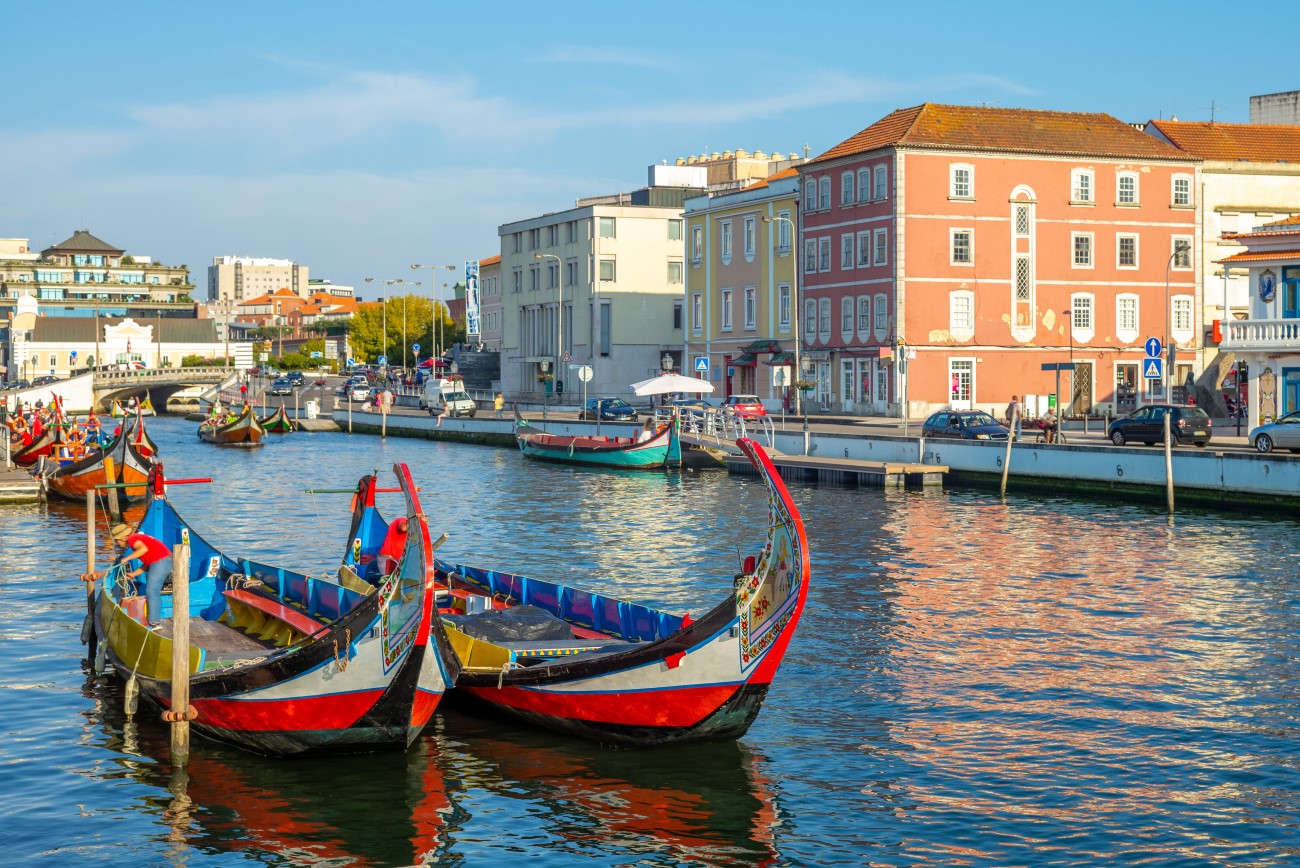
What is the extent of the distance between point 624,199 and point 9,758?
101 metres

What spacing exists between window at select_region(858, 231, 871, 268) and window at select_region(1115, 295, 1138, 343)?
12045 millimetres

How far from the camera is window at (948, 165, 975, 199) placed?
227ft

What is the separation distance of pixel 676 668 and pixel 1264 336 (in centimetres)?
3704

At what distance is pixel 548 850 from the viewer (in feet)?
46.2

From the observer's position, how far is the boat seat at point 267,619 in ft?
65.4

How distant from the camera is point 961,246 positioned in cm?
6956

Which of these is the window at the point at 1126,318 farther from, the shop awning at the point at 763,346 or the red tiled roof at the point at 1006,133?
the shop awning at the point at 763,346

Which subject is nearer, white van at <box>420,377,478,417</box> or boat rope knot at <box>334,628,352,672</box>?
boat rope knot at <box>334,628,352,672</box>

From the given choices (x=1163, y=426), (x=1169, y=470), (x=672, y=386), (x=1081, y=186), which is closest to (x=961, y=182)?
(x=1081, y=186)

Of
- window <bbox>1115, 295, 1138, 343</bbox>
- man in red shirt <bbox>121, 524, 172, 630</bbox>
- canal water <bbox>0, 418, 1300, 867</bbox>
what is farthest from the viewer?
window <bbox>1115, 295, 1138, 343</bbox>

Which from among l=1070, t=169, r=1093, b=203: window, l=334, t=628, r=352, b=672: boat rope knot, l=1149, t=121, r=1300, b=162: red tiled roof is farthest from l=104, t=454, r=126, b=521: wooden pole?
l=1149, t=121, r=1300, b=162: red tiled roof

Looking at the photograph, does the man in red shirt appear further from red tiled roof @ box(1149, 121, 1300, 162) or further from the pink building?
red tiled roof @ box(1149, 121, 1300, 162)

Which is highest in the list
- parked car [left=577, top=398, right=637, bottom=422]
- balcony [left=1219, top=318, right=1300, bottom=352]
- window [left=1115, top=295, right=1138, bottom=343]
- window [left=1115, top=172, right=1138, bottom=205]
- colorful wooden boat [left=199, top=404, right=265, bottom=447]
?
window [left=1115, top=172, right=1138, bottom=205]

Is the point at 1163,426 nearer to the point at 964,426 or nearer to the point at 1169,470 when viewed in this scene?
the point at 1169,470
